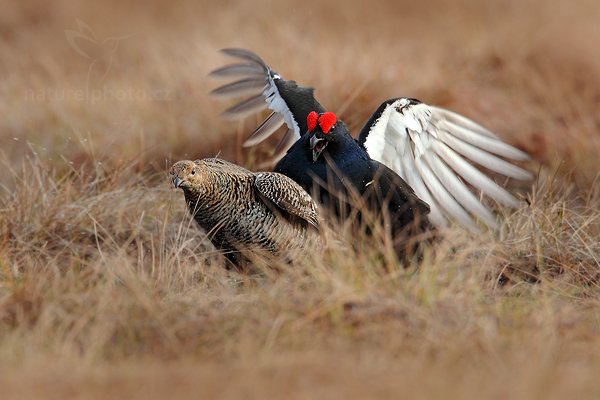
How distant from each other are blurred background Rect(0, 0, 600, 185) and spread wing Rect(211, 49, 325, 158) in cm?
62

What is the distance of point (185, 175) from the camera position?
→ 476cm

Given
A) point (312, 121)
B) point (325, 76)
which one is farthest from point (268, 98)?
point (325, 76)

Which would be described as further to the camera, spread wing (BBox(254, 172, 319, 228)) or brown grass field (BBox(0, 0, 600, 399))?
spread wing (BBox(254, 172, 319, 228))

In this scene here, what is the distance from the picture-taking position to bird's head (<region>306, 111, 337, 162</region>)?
17.3ft

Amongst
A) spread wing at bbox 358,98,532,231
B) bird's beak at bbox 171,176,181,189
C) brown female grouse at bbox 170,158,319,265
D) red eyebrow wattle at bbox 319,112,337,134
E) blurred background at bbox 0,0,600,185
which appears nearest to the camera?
bird's beak at bbox 171,176,181,189

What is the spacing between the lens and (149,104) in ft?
24.8

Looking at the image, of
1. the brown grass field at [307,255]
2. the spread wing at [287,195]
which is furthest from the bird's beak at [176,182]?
the spread wing at [287,195]

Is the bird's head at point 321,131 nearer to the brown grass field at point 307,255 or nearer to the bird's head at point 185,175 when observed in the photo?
the brown grass field at point 307,255

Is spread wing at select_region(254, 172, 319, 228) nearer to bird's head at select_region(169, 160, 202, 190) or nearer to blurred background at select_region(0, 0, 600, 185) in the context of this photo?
bird's head at select_region(169, 160, 202, 190)

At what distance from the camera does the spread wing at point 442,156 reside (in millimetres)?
5477

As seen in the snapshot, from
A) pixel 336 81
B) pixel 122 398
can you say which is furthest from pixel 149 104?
pixel 122 398

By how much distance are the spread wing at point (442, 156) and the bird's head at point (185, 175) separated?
3.67 ft

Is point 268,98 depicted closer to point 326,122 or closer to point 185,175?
point 326,122

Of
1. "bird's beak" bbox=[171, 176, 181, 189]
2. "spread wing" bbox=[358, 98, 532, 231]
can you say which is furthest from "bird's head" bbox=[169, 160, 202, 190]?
"spread wing" bbox=[358, 98, 532, 231]
